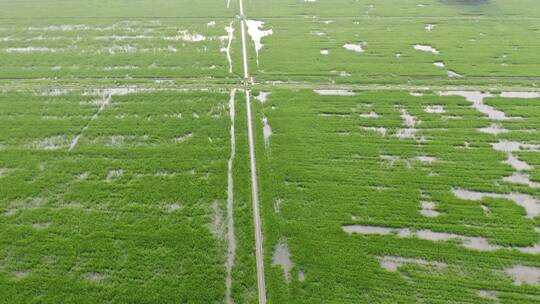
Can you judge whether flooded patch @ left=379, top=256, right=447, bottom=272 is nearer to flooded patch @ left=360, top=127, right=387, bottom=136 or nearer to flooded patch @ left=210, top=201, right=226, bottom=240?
flooded patch @ left=210, top=201, right=226, bottom=240

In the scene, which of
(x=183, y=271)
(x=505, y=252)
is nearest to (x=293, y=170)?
(x=183, y=271)

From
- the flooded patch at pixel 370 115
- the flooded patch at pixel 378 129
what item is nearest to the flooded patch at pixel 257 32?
the flooded patch at pixel 370 115

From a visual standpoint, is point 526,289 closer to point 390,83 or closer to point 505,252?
point 505,252

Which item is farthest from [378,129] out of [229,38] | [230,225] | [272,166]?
[229,38]

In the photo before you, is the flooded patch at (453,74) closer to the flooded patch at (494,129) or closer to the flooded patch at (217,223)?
the flooded patch at (494,129)

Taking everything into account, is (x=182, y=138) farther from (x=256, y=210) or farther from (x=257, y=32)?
(x=257, y=32)

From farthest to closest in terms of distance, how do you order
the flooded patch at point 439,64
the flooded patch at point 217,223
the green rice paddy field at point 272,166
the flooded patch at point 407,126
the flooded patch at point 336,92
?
the flooded patch at point 439,64
the flooded patch at point 336,92
the flooded patch at point 407,126
the flooded patch at point 217,223
the green rice paddy field at point 272,166

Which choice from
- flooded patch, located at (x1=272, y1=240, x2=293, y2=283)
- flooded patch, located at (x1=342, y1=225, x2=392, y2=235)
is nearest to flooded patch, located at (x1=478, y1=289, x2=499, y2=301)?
flooded patch, located at (x1=342, y1=225, x2=392, y2=235)
